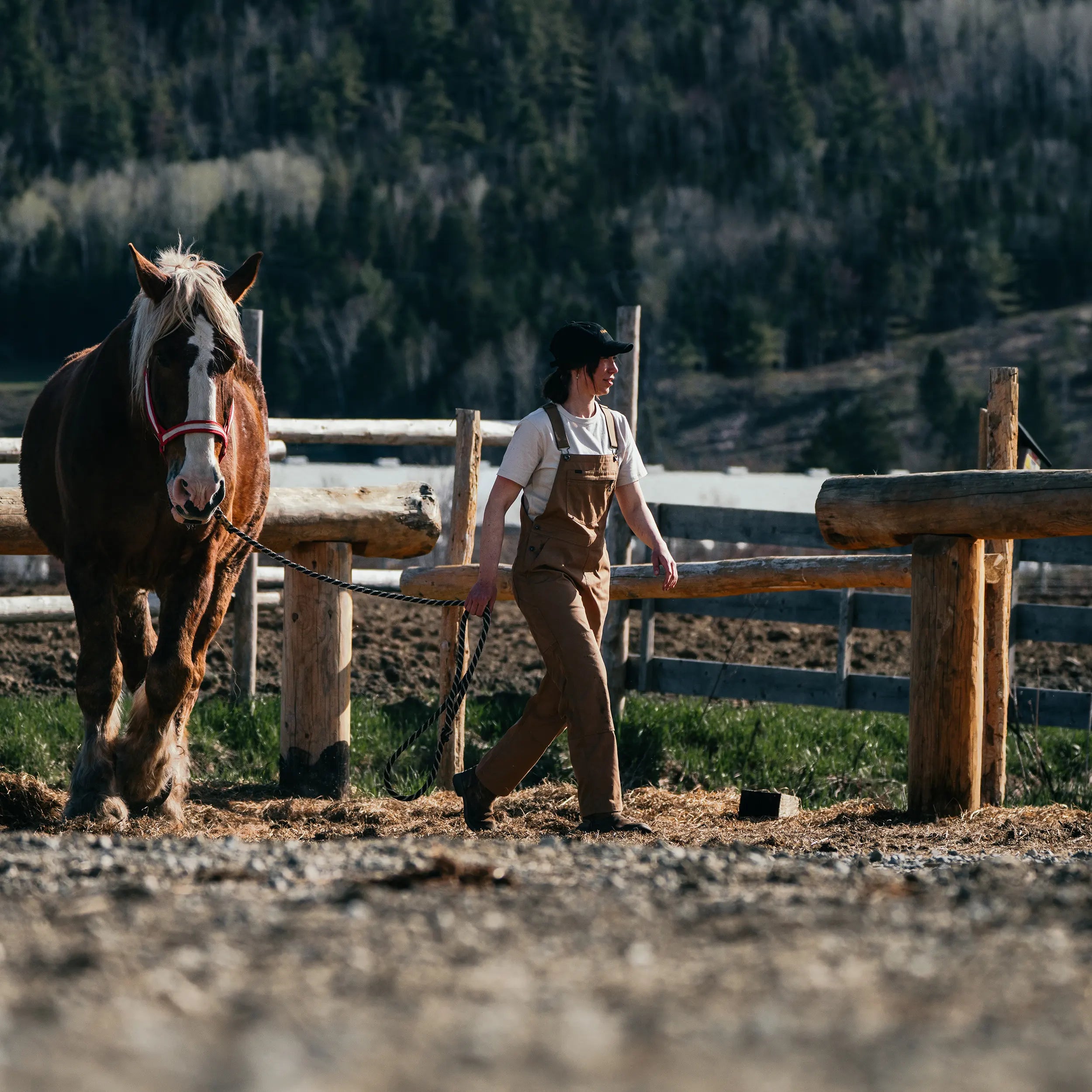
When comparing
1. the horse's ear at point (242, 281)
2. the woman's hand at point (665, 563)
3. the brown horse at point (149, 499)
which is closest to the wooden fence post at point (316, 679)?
the brown horse at point (149, 499)

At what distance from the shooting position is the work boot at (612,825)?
17.0 feet

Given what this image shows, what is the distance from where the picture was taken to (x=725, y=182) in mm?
77312

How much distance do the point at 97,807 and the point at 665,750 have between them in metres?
3.09

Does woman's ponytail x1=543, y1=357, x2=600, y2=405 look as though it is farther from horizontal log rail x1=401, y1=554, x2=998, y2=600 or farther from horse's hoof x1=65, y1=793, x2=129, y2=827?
horse's hoof x1=65, y1=793, x2=129, y2=827

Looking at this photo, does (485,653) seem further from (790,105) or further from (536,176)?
(790,105)

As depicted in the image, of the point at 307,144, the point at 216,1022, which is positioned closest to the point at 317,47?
the point at 307,144

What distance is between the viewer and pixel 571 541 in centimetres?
528

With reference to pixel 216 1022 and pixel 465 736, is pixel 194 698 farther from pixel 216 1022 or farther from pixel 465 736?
pixel 216 1022

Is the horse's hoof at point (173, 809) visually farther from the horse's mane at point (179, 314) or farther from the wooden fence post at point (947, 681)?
the wooden fence post at point (947, 681)

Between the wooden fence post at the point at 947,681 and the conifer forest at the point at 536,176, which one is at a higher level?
the conifer forest at the point at 536,176

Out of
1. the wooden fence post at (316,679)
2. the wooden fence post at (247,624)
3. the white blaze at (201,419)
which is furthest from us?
the wooden fence post at (247,624)

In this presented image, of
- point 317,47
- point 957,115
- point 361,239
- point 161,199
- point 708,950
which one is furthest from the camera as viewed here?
point 317,47

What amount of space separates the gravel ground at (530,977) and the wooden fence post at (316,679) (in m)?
3.14

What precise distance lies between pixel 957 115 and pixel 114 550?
87.2 m
